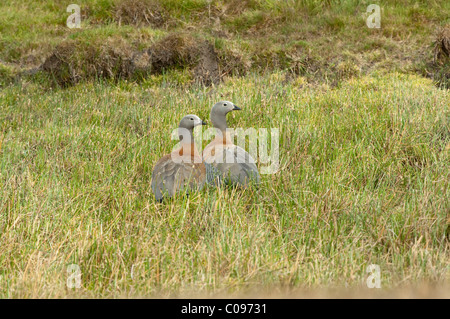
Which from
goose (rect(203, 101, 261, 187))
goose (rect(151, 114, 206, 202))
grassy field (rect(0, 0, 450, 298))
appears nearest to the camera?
grassy field (rect(0, 0, 450, 298))

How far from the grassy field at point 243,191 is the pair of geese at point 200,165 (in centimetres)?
13

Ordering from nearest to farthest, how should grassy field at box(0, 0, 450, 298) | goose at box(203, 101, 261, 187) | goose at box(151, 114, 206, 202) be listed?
grassy field at box(0, 0, 450, 298), goose at box(151, 114, 206, 202), goose at box(203, 101, 261, 187)

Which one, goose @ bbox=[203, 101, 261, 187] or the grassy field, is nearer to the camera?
the grassy field

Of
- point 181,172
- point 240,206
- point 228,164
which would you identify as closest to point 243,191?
point 240,206

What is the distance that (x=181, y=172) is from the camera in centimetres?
443

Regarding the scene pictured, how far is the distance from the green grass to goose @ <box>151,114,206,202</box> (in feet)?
0.38

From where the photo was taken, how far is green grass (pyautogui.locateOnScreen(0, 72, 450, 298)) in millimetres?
3281

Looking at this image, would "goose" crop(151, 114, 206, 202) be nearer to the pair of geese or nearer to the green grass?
the pair of geese

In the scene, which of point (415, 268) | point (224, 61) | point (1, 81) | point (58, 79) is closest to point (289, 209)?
point (415, 268)

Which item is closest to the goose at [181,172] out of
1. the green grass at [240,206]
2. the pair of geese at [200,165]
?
the pair of geese at [200,165]

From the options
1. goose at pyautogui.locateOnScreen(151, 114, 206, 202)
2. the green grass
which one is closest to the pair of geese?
goose at pyautogui.locateOnScreen(151, 114, 206, 202)

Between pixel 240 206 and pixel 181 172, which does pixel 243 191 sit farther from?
pixel 181 172

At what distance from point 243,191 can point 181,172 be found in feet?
1.88
